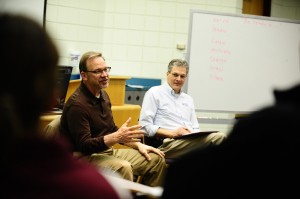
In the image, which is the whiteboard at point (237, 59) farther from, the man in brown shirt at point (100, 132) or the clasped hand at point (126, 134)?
the clasped hand at point (126, 134)

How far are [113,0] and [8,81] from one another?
14.3 feet

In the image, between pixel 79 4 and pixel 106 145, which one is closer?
pixel 106 145

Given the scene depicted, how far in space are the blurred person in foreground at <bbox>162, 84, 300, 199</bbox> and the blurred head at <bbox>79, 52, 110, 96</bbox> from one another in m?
1.89

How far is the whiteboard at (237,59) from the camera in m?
3.94

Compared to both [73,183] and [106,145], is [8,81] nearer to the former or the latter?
[73,183]

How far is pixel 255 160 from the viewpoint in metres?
0.83

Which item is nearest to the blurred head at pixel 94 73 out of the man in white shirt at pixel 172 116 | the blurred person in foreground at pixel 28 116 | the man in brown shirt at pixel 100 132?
the man in brown shirt at pixel 100 132

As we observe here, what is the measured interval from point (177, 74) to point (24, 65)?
2.86 metres

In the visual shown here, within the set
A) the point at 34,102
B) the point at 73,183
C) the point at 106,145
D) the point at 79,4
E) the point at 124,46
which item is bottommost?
the point at 106,145

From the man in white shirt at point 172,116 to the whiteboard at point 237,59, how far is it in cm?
37

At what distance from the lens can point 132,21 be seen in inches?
196

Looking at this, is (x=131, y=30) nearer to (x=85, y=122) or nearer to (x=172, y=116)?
(x=172, y=116)

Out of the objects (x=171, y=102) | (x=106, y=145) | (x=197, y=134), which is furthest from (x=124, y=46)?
(x=106, y=145)

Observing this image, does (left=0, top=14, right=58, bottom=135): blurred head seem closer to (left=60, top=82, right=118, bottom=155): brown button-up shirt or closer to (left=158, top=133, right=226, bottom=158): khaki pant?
(left=60, top=82, right=118, bottom=155): brown button-up shirt
